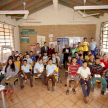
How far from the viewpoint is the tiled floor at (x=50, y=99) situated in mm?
2676

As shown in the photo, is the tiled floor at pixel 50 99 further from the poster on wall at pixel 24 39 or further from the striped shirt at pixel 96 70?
the poster on wall at pixel 24 39

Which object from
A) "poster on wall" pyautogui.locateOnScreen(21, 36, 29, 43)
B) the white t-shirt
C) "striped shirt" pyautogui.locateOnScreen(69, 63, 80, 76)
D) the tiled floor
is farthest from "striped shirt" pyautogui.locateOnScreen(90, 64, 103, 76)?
"poster on wall" pyautogui.locateOnScreen(21, 36, 29, 43)

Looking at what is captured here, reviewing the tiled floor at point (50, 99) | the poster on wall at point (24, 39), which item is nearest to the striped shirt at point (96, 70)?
the tiled floor at point (50, 99)

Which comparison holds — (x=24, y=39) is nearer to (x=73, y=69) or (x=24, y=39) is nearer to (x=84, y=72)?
(x=73, y=69)

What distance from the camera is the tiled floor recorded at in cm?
268

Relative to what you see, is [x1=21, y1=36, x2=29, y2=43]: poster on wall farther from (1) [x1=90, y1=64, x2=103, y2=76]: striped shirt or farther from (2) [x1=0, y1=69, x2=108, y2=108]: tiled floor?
(1) [x1=90, y1=64, x2=103, y2=76]: striped shirt

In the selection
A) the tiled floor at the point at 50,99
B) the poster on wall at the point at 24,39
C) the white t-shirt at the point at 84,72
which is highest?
the poster on wall at the point at 24,39

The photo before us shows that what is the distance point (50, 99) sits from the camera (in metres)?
2.95

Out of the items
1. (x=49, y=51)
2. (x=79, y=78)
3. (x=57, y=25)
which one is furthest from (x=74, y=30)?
(x=79, y=78)

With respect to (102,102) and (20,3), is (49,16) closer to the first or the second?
(20,3)

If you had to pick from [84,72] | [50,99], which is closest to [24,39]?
[50,99]

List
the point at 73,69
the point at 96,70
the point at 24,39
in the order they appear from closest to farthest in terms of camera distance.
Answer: the point at 96,70
the point at 73,69
the point at 24,39

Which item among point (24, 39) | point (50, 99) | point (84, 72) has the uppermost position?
point (24, 39)

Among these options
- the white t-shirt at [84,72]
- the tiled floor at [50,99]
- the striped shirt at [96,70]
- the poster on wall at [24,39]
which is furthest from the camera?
the poster on wall at [24,39]
